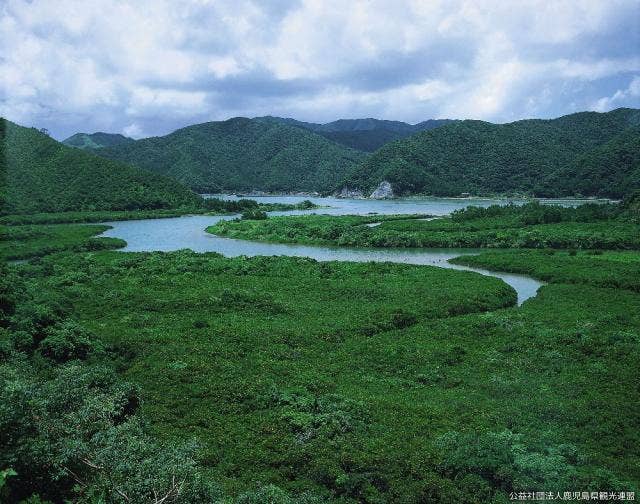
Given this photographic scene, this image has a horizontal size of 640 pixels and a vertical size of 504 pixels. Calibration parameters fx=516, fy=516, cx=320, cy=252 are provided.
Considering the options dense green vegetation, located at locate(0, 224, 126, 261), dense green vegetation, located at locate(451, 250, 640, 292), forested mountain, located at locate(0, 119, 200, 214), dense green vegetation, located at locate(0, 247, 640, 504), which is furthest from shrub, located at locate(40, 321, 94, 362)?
forested mountain, located at locate(0, 119, 200, 214)

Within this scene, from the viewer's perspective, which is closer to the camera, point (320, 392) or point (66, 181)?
point (320, 392)

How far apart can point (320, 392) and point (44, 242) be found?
6729cm

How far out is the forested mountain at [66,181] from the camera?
397 ft

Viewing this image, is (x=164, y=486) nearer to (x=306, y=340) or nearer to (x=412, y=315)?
(x=306, y=340)

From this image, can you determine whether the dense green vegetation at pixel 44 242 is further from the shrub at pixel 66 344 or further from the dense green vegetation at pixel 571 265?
the dense green vegetation at pixel 571 265

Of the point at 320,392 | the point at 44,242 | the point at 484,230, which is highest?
the point at 484,230

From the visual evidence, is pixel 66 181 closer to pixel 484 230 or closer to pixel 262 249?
pixel 262 249

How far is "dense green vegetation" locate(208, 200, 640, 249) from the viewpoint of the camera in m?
71.7

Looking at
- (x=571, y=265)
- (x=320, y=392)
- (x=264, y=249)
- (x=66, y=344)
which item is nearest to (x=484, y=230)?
(x=571, y=265)

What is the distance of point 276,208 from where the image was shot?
149375 mm

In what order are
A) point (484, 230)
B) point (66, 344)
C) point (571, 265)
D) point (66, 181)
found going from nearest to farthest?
point (66, 344) → point (571, 265) → point (484, 230) → point (66, 181)

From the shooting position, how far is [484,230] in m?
85.2

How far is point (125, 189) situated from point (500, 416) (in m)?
135

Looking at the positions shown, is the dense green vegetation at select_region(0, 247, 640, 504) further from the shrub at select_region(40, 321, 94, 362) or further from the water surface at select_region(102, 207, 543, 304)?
the water surface at select_region(102, 207, 543, 304)
